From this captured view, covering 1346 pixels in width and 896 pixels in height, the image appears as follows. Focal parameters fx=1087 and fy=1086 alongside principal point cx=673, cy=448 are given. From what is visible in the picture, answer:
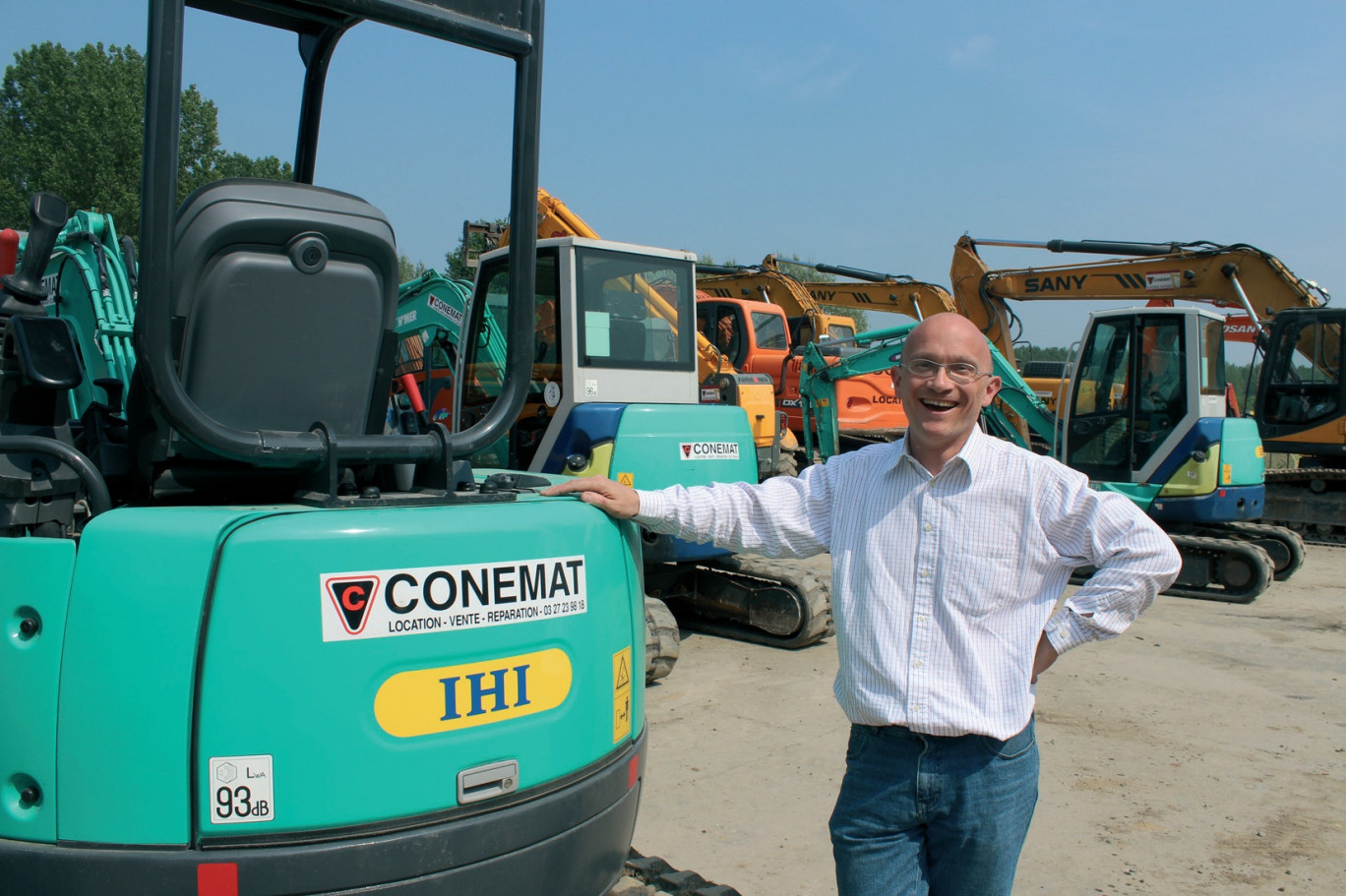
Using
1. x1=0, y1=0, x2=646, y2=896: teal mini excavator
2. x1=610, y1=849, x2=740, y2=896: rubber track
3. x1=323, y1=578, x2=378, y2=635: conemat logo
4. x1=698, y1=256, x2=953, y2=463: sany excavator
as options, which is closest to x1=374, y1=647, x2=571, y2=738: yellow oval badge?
x1=0, y1=0, x2=646, y2=896: teal mini excavator

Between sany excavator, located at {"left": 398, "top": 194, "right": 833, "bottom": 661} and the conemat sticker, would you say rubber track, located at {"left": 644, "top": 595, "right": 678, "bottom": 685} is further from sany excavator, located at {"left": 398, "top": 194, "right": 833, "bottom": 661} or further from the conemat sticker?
the conemat sticker

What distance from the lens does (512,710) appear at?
2219mm

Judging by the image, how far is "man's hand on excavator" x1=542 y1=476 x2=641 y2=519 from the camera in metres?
2.52

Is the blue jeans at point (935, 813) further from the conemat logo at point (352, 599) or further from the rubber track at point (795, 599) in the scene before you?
the rubber track at point (795, 599)

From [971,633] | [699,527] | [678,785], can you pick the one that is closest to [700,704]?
[678,785]

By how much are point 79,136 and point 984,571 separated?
3877 cm

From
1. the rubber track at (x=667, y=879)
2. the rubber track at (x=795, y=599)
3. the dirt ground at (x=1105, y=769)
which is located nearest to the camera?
the rubber track at (x=667, y=879)

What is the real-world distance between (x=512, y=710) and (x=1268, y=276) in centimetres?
1289

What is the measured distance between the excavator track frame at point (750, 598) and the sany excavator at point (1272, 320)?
7.71 metres

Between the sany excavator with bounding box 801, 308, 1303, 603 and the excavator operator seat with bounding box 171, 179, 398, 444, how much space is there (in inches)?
356

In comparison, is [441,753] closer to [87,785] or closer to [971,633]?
[87,785]

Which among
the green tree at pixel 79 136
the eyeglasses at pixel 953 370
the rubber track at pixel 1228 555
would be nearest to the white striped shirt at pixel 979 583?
the eyeglasses at pixel 953 370

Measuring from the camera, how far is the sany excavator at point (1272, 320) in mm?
12555

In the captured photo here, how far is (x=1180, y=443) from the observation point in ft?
32.5
